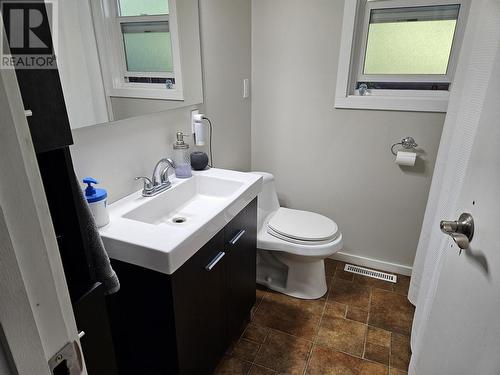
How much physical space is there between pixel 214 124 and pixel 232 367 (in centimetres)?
134

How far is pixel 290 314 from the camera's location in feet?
6.50

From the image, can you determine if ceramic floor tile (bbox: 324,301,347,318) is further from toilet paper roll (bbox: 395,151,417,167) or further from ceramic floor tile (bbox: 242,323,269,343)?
toilet paper roll (bbox: 395,151,417,167)

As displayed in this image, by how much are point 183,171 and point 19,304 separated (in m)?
1.26

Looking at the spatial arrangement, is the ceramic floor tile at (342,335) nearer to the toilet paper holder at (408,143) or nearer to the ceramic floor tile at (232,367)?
the ceramic floor tile at (232,367)

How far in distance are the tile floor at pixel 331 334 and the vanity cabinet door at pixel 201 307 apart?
31cm

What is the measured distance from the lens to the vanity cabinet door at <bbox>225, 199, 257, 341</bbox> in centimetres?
144

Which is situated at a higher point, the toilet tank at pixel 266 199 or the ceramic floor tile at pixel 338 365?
the toilet tank at pixel 266 199

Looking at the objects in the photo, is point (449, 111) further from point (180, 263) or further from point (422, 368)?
point (180, 263)

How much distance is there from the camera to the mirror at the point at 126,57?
109 cm

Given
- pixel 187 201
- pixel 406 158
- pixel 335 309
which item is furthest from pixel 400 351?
pixel 187 201

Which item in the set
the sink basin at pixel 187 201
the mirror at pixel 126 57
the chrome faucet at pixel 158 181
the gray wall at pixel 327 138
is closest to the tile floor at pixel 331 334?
the gray wall at pixel 327 138

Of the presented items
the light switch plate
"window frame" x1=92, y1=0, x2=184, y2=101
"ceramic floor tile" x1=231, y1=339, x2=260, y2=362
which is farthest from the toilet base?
"window frame" x1=92, y1=0, x2=184, y2=101
